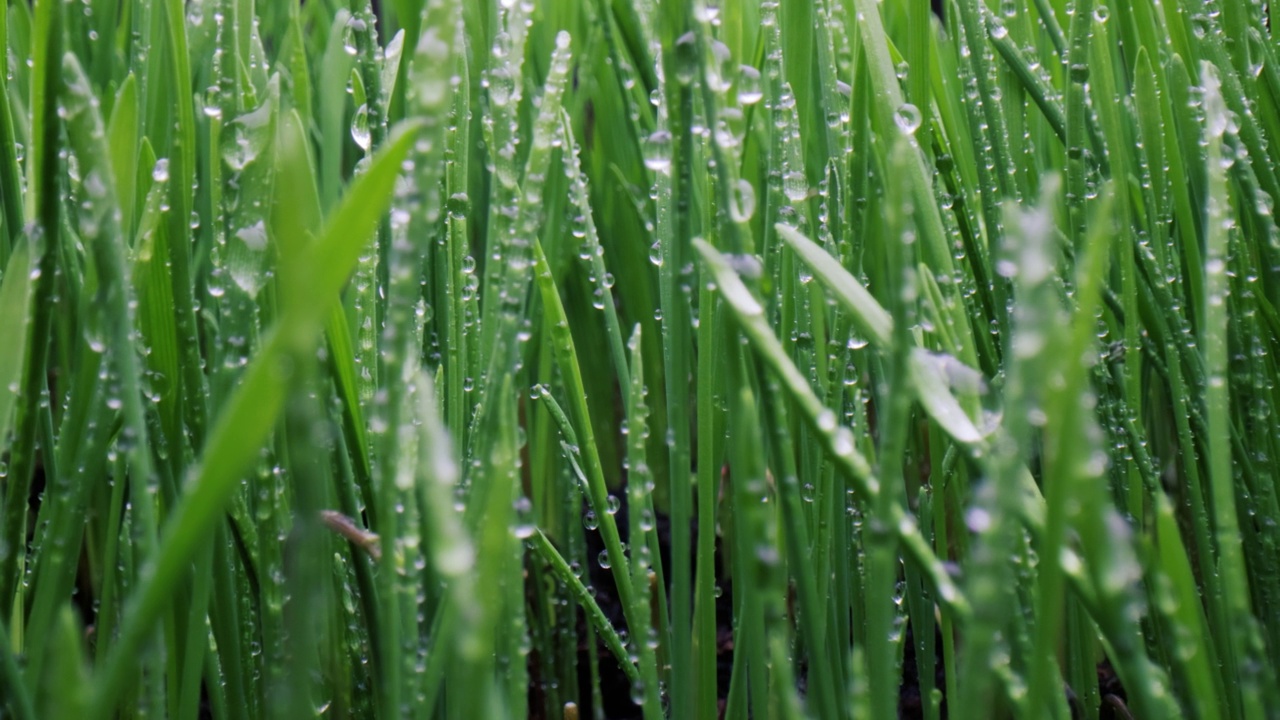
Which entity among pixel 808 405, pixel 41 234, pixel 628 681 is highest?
pixel 41 234

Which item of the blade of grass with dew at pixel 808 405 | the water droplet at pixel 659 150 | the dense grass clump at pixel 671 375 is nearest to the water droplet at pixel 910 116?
the dense grass clump at pixel 671 375

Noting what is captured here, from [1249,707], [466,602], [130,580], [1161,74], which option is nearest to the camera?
[466,602]

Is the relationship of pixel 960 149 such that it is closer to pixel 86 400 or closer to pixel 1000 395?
pixel 1000 395

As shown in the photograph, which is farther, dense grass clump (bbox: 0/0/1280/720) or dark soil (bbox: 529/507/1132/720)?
dark soil (bbox: 529/507/1132/720)

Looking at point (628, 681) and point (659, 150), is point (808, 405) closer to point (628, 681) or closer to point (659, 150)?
point (659, 150)

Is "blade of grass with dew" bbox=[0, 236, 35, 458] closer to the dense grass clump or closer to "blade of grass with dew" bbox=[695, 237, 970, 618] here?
the dense grass clump

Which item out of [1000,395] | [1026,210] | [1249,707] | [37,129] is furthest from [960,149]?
[37,129]

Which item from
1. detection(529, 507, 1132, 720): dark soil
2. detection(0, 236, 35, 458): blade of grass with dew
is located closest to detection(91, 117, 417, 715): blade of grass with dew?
detection(0, 236, 35, 458): blade of grass with dew

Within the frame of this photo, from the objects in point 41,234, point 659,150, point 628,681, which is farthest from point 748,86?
point 628,681
